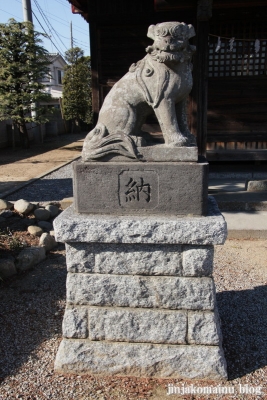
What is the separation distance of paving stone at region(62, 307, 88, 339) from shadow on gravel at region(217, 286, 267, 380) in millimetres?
1157

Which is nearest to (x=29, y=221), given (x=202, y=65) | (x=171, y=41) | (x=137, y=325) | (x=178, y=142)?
(x=137, y=325)

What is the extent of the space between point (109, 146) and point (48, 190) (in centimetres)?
598

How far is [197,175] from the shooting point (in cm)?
259

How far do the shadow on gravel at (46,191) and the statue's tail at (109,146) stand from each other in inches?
193

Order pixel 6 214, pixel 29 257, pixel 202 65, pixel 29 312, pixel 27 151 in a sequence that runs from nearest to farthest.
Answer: pixel 29 312, pixel 29 257, pixel 6 214, pixel 202 65, pixel 27 151

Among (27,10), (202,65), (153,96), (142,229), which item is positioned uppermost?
(27,10)

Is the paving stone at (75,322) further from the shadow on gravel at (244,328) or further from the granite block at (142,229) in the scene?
the shadow on gravel at (244,328)

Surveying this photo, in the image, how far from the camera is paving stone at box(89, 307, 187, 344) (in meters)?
2.73

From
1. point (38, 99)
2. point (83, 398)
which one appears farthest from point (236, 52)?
point (38, 99)

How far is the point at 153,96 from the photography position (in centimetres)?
272

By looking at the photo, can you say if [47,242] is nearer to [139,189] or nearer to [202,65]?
[139,189]

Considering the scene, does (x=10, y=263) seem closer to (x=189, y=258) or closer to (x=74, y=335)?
(x=74, y=335)

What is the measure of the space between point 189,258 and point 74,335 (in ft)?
3.54

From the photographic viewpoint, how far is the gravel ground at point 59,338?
2.64 m
